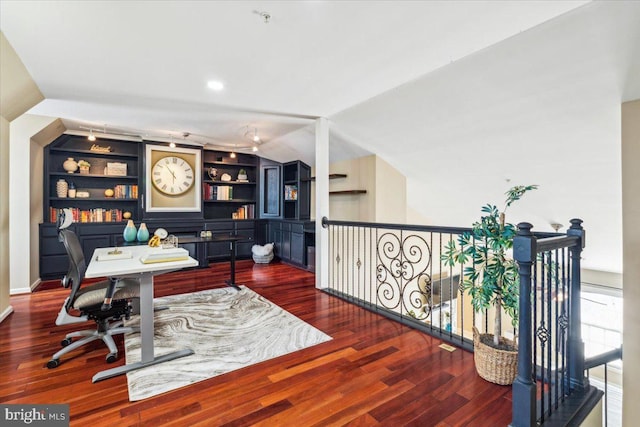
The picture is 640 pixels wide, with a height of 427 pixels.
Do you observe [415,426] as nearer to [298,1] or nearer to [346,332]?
[346,332]

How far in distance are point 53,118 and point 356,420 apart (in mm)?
5196

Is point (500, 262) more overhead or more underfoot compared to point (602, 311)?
more overhead

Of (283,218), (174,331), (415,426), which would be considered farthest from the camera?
(283,218)

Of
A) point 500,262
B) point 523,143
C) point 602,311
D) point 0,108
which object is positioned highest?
point 0,108

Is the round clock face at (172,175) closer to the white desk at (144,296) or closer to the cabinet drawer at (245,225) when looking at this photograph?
the cabinet drawer at (245,225)

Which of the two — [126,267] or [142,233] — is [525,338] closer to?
[126,267]

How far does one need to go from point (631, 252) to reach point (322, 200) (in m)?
3.05

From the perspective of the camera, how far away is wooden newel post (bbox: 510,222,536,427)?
58.9 inches

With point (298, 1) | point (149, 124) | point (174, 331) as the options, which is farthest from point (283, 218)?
point (298, 1)

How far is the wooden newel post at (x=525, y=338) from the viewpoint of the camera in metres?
1.50

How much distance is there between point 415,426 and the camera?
5.22 ft

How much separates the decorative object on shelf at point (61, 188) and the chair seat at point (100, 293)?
10.4 feet

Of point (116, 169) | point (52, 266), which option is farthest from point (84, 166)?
point (52, 266)

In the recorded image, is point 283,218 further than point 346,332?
Yes
